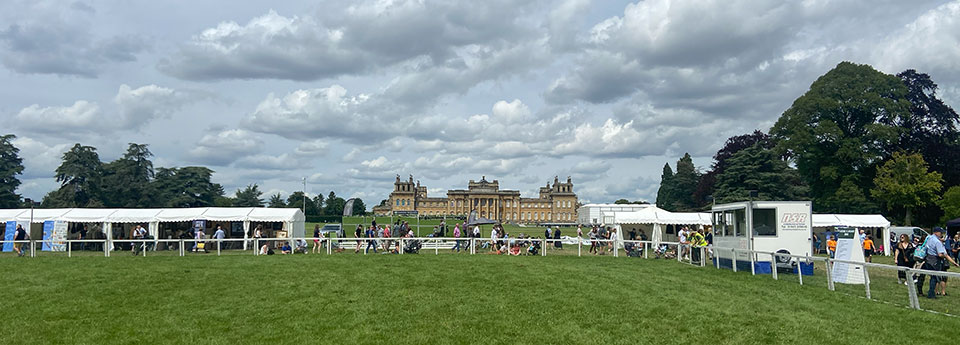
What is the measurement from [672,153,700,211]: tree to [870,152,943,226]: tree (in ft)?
157

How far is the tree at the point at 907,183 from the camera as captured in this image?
49.1 meters

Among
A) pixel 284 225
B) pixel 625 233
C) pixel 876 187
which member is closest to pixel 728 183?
pixel 876 187

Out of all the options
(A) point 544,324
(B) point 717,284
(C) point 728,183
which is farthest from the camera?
(C) point 728,183

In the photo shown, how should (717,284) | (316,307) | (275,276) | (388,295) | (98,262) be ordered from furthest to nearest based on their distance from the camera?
1. (98,262)
2. (275,276)
3. (717,284)
4. (388,295)
5. (316,307)

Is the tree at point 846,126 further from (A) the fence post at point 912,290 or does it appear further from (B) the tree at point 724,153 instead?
(A) the fence post at point 912,290

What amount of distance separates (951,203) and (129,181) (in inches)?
3415

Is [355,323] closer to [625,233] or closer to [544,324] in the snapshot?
[544,324]

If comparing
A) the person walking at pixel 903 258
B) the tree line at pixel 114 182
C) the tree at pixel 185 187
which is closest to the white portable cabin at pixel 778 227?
the person walking at pixel 903 258

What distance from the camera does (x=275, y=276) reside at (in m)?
18.9

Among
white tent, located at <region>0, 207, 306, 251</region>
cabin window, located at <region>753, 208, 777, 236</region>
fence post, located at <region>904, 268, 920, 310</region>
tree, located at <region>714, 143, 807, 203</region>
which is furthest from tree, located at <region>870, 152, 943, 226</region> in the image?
fence post, located at <region>904, 268, 920, 310</region>

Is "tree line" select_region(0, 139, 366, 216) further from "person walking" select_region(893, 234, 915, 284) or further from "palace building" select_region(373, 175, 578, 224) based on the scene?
"palace building" select_region(373, 175, 578, 224)

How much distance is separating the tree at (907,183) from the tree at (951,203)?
0.69 meters

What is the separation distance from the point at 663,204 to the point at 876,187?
224 feet

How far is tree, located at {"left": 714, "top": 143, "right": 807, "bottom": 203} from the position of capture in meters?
61.9
